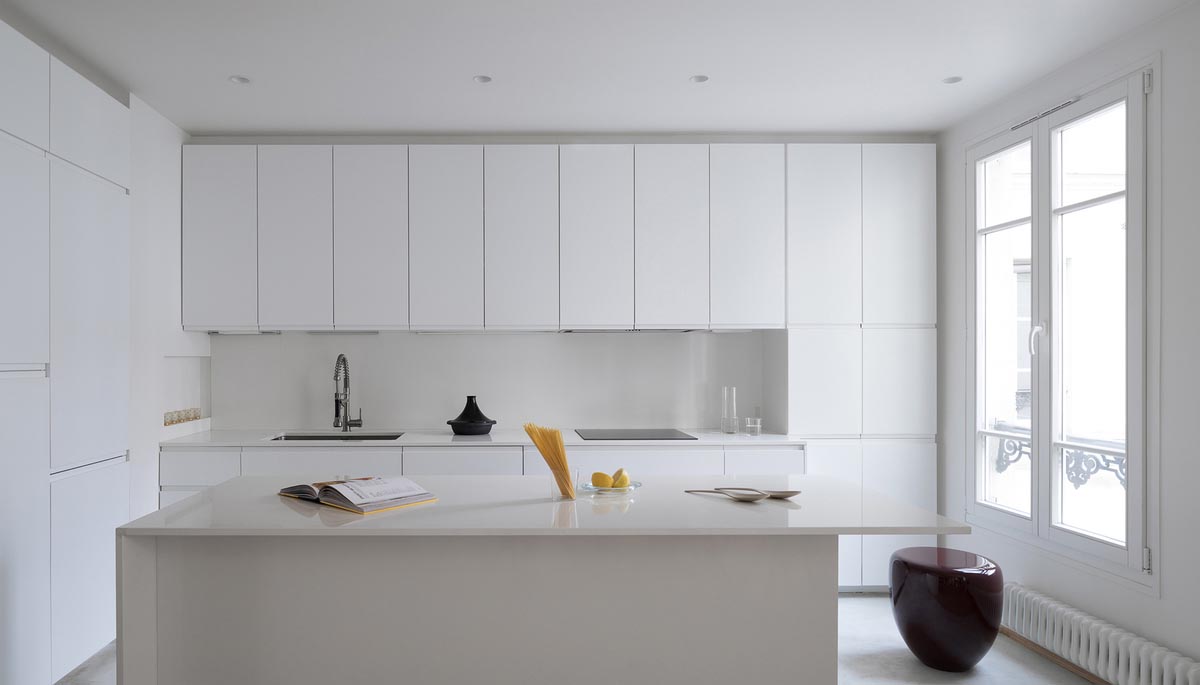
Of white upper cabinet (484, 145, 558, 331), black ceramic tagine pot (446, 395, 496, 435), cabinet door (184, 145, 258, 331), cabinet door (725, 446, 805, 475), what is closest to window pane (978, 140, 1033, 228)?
cabinet door (725, 446, 805, 475)

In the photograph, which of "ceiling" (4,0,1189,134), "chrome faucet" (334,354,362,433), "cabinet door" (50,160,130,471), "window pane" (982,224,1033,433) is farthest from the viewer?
"chrome faucet" (334,354,362,433)

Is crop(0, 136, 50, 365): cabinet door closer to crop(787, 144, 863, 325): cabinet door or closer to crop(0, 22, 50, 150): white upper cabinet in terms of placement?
crop(0, 22, 50, 150): white upper cabinet

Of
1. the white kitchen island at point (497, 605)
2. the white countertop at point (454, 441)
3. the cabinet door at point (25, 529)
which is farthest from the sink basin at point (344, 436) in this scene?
the white kitchen island at point (497, 605)

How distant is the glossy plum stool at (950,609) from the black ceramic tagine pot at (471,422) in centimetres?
219

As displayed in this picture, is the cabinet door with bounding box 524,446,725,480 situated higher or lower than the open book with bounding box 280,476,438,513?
lower

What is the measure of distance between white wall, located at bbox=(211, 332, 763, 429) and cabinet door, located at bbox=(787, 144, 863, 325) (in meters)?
0.54

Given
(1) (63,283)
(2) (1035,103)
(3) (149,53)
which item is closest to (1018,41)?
(2) (1035,103)

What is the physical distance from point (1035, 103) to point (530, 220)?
2484 mm

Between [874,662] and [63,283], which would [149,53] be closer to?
[63,283]

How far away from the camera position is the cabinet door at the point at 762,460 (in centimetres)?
399

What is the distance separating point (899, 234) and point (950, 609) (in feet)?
6.66

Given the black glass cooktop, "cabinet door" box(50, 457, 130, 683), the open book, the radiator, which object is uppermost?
the open book

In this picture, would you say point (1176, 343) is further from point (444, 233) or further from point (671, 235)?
point (444, 233)

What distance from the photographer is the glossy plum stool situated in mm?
3018
